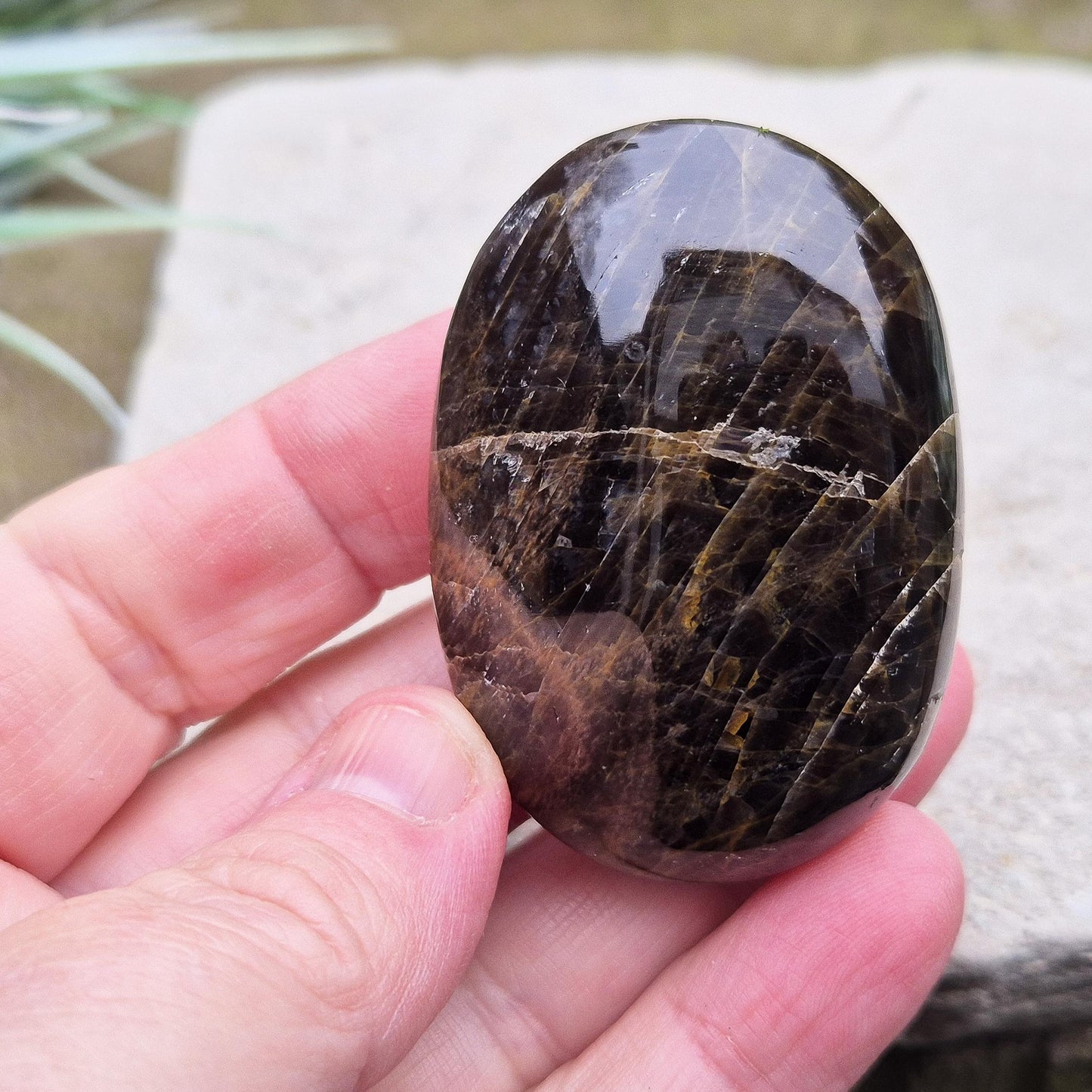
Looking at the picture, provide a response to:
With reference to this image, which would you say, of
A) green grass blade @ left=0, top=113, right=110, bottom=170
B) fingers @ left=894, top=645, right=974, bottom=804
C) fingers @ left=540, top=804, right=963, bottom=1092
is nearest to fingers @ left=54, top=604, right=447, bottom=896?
fingers @ left=540, top=804, right=963, bottom=1092

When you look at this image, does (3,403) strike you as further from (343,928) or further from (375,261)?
(343,928)

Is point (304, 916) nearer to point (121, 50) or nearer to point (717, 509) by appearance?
point (717, 509)

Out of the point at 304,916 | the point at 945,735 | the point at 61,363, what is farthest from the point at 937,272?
the point at 304,916

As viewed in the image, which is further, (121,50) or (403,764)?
(121,50)

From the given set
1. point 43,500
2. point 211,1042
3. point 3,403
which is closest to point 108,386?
point 3,403

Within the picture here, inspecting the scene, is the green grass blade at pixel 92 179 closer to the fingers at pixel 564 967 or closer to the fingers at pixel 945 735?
the fingers at pixel 564 967

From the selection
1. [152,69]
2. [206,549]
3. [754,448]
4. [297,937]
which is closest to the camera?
[297,937]

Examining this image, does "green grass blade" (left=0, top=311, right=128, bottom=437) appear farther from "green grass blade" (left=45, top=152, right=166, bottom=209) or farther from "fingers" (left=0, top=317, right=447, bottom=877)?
"fingers" (left=0, top=317, right=447, bottom=877)
